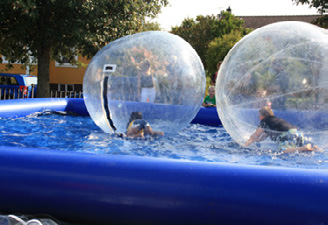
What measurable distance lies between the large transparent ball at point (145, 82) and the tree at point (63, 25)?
5016 millimetres

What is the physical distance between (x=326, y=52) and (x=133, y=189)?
2537 millimetres

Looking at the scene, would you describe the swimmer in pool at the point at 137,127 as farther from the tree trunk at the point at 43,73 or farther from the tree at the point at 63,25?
the tree trunk at the point at 43,73

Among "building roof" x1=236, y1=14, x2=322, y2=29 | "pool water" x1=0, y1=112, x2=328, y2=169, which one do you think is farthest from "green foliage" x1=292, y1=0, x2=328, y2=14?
"building roof" x1=236, y1=14, x2=322, y2=29

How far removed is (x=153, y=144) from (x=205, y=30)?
23.5 metres

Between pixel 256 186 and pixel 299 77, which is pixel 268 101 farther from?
pixel 256 186

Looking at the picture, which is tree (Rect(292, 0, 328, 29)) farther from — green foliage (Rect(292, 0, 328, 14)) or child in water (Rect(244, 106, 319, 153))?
child in water (Rect(244, 106, 319, 153))

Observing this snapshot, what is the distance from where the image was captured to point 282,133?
3.90 meters

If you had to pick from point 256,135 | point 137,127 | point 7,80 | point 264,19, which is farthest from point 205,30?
point 256,135

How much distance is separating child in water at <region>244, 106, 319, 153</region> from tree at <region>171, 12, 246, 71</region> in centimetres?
2218

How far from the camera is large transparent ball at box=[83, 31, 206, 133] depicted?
4.49m

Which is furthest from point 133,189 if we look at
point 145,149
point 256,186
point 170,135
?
point 170,135

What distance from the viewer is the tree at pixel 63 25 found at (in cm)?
969

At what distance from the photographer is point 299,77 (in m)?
3.67

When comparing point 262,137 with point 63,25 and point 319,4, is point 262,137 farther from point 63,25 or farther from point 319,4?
point 319,4
